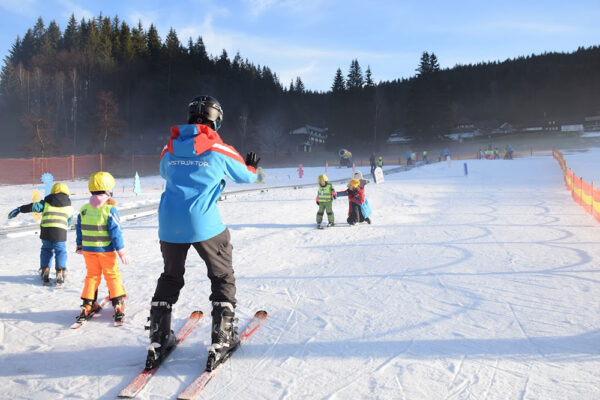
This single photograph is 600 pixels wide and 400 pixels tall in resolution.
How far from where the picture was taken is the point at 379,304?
3971mm

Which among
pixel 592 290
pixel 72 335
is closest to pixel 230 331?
pixel 72 335

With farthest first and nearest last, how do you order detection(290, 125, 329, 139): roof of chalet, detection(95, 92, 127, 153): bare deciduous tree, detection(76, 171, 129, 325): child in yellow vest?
1. detection(290, 125, 329, 139): roof of chalet
2. detection(95, 92, 127, 153): bare deciduous tree
3. detection(76, 171, 129, 325): child in yellow vest

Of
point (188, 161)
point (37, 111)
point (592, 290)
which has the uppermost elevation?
point (37, 111)

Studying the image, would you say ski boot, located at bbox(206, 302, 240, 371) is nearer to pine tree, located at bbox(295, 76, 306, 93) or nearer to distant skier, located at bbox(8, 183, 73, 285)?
distant skier, located at bbox(8, 183, 73, 285)

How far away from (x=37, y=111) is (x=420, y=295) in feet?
210

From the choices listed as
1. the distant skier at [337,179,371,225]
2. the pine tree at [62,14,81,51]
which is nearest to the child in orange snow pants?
the distant skier at [337,179,371,225]

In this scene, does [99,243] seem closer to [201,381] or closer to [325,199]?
[201,381]

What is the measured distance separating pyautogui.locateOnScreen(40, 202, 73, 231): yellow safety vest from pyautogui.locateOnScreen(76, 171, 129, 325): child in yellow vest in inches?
58.0

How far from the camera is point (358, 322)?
348 centimetres

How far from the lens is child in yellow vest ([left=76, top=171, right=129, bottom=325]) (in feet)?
12.3

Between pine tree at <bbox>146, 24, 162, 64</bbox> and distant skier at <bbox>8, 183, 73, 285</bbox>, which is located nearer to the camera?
distant skier at <bbox>8, 183, 73, 285</bbox>

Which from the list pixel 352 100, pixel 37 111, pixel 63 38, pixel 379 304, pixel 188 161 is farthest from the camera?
pixel 63 38

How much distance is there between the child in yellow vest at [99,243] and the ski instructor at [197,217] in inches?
47.5

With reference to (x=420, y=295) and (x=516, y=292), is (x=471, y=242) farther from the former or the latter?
(x=420, y=295)
